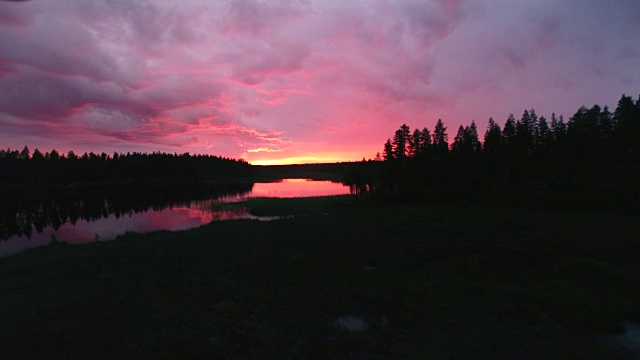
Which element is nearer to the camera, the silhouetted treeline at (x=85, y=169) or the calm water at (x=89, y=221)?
the calm water at (x=89, y=221)

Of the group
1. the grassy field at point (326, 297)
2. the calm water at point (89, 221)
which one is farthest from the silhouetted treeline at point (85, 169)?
the grassy field at point (326, 297)

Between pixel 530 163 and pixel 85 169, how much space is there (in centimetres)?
16477

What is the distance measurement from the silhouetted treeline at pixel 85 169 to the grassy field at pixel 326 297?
132 m

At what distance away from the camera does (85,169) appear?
133500mm

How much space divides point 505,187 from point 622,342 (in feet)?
191

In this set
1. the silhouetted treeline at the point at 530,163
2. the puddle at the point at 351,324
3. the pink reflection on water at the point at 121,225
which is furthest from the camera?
the silhouetted treeline at the point at 530,163

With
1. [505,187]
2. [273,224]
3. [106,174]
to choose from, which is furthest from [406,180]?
[106,174]

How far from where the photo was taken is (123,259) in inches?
885

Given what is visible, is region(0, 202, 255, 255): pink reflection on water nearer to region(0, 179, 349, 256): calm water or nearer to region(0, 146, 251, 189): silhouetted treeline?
region(0, 179, 349, 256): calm water

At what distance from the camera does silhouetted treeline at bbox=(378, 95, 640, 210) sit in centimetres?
4953

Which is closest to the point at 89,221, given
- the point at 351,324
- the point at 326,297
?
the point at 326,297

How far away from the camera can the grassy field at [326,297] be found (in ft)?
35.8

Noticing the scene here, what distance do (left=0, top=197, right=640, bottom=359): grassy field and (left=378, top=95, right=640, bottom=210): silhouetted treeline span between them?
27803 mm

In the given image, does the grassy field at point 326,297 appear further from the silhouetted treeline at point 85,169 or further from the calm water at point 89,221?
the silhouetted treeline at point 85,169
